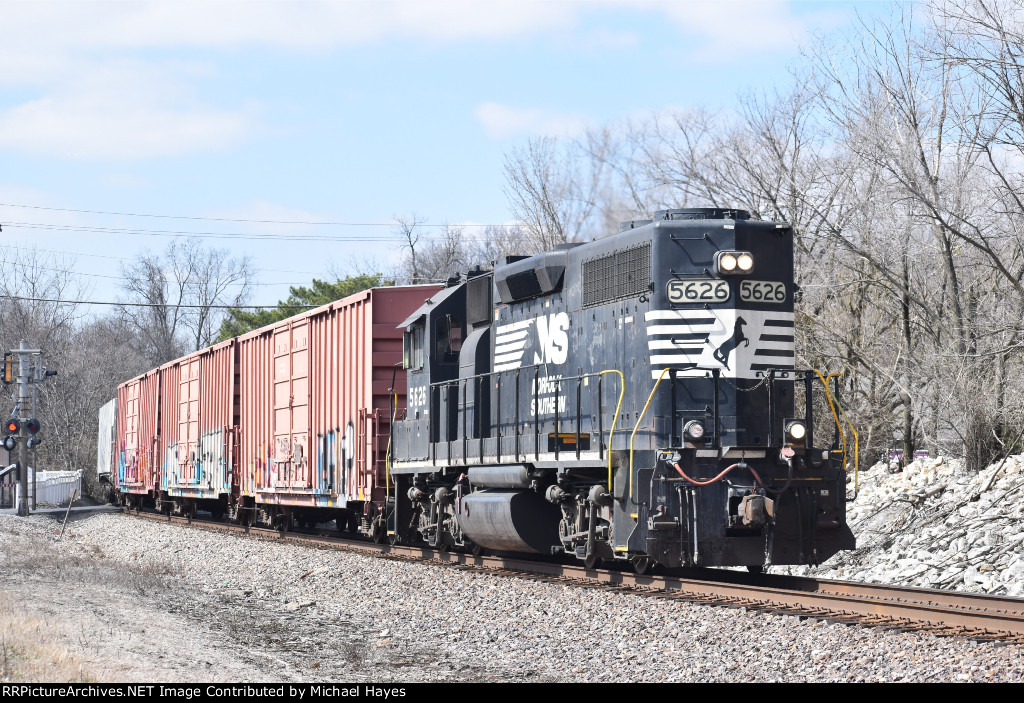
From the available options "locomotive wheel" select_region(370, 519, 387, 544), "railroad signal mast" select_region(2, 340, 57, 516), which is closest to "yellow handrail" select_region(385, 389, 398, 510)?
"locomotive wheel" select_region(370, 519, 387, 544)

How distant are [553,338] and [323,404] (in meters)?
6.88

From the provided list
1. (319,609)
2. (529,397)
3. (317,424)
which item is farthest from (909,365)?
(319,609)

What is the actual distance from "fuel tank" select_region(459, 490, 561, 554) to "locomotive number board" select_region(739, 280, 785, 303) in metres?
3.37

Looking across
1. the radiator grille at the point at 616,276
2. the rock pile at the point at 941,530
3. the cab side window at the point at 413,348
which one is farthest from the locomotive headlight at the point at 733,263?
the cab side window at the point at 413,348

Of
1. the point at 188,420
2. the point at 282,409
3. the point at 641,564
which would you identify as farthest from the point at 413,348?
the point at 188,420

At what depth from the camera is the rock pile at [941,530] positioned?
12.7 meters

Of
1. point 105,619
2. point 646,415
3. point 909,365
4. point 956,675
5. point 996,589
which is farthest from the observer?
point 909,365

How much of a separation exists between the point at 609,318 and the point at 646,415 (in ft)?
4.41

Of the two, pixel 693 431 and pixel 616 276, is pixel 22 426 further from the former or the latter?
pixel 693 431

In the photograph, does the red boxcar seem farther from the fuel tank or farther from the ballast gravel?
the fuel tank

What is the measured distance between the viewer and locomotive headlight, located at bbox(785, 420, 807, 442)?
1077 cm

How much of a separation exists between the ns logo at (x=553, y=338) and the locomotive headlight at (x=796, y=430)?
2.98 metres

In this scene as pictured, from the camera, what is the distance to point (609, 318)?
39.9ft
